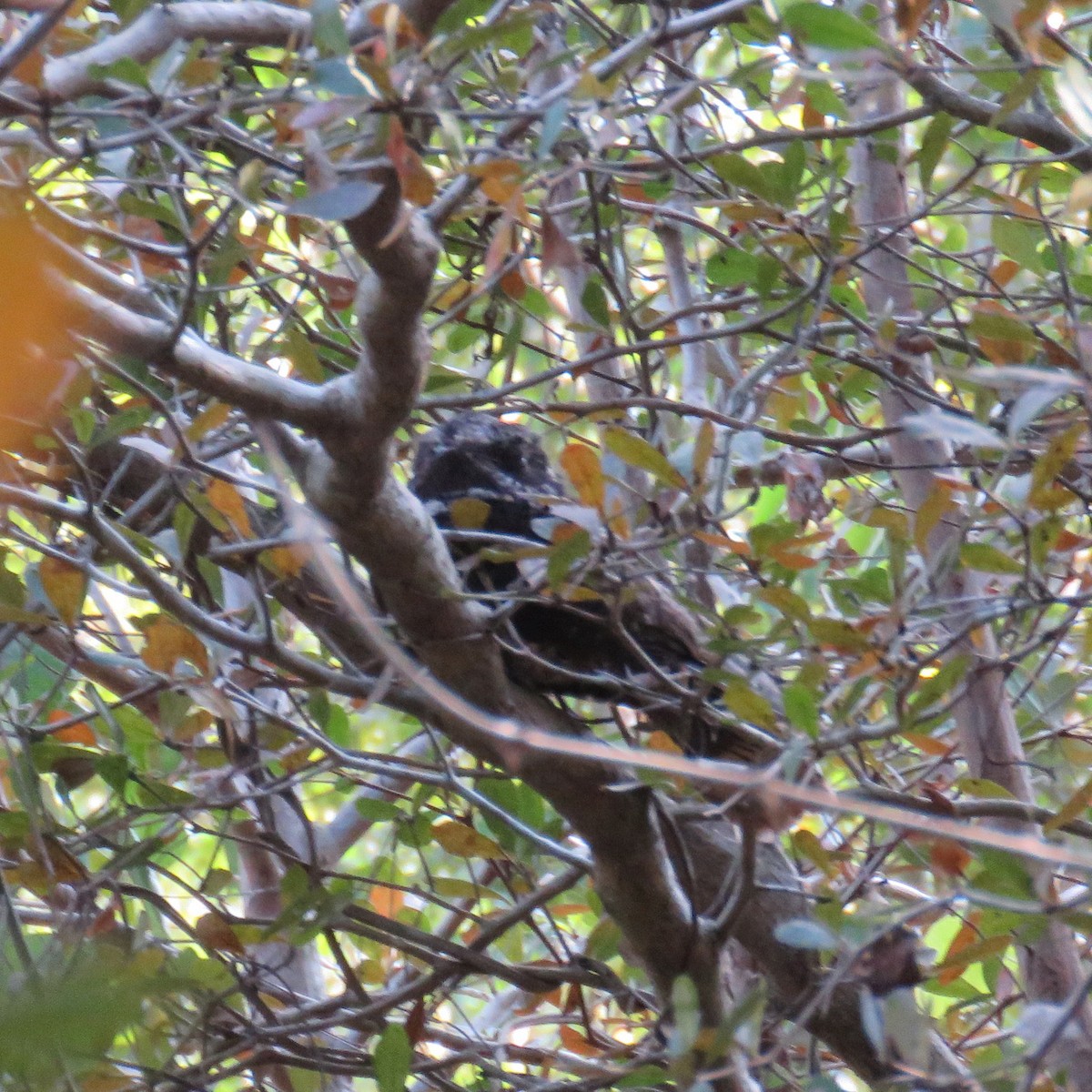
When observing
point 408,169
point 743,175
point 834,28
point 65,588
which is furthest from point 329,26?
point 65,588

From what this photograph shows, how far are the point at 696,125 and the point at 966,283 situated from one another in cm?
79

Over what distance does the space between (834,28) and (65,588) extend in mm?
947

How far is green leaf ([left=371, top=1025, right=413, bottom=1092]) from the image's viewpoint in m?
1.32

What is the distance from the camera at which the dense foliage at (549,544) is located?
1.09 meters

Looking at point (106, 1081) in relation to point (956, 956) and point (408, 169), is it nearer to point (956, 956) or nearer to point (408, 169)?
point (956, 956)

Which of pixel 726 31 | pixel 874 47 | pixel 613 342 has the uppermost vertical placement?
pixel 726 31

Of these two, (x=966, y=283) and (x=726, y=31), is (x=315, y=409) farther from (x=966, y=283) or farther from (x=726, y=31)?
(x=966, y=283)

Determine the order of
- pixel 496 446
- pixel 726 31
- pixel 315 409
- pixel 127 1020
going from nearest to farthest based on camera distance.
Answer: pixel 127 1020 → pixel 315 409 → pixel 496 446 → pixel 726 31

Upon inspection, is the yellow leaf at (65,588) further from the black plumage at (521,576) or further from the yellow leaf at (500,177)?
the yellow leaf at (500,177)

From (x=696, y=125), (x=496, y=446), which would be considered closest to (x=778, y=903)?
(x=496, y=446)

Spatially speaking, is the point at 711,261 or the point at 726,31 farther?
the point at 726,31

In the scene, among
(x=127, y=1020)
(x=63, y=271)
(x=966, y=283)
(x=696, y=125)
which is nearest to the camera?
(x=127, y=1020)

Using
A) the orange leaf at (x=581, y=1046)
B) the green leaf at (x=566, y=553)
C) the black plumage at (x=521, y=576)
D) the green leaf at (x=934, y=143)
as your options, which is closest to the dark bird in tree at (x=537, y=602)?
the black plumage at (x=521, y=576)

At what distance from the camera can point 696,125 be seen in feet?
6.12
